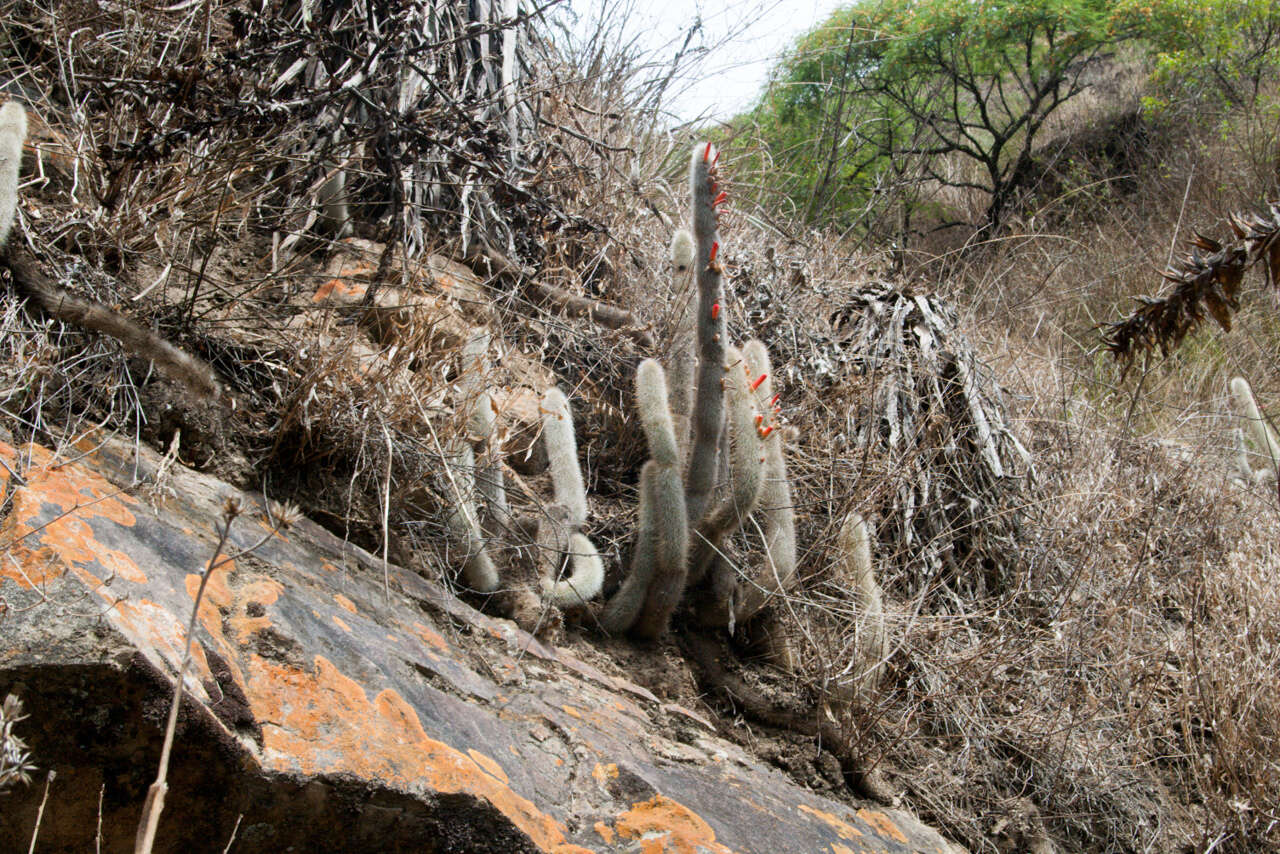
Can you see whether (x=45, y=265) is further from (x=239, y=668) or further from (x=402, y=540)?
(x=239, y=668)

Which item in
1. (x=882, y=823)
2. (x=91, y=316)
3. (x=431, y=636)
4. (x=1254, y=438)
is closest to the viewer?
(x=91, y=316)

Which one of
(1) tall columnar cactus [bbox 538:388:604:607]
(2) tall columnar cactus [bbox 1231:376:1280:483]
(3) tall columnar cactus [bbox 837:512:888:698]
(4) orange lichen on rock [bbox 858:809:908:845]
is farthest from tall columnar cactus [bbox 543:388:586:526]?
(2) tall columnar cactus [bbox 1231:376:1280:483]

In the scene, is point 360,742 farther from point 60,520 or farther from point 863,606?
point 863,606

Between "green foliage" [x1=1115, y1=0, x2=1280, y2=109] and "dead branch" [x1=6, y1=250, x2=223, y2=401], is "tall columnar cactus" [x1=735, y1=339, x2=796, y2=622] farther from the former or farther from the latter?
"green foliage" [x1=1115, y1=0, x2=1280, y2=109]

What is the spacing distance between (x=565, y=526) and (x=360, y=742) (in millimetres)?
1271

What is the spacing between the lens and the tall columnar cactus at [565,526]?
2.82m

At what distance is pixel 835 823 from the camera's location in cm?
248

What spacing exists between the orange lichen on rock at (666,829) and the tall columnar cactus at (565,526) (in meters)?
0.79

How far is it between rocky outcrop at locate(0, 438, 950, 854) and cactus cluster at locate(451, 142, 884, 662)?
0.31 metres

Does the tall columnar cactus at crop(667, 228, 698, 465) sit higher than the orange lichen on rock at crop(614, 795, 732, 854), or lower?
higher

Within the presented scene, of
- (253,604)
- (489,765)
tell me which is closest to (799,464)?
(489,765)

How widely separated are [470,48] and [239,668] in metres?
3.35

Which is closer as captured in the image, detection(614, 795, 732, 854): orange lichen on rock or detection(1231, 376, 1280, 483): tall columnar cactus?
detection(614, 795, 732, 854): orange lichen on rock

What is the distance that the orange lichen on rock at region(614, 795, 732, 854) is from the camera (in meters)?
1.97
